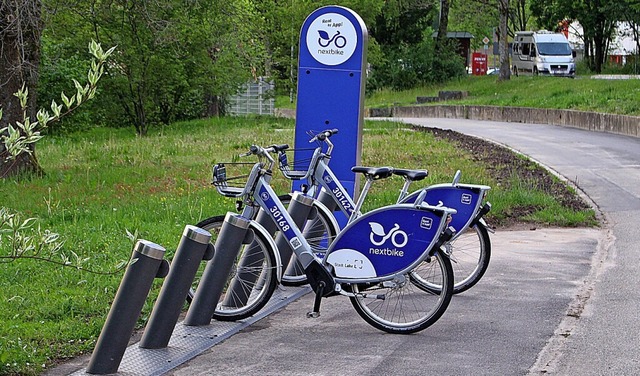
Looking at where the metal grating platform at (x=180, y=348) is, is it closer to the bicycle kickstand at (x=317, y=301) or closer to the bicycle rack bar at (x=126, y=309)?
the bicycle rack bar at (x=126, y=309)

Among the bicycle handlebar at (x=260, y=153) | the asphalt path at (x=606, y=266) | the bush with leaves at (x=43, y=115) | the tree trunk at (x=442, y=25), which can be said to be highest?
the tree trunk at (x=442, y=25)

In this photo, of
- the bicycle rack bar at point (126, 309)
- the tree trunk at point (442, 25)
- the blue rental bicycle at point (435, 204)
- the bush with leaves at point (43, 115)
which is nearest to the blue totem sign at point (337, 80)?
the blue rental bicycle at point (435, 204)

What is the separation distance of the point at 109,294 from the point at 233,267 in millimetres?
1097

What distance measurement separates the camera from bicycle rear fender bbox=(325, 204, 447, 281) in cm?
666

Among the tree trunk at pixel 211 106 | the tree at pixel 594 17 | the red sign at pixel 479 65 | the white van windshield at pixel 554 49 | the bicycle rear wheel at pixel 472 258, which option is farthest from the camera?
the red sign at pixel 479 65

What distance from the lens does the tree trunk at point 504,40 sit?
43938 mm

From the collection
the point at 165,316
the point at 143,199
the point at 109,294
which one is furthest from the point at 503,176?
the point at 165,316

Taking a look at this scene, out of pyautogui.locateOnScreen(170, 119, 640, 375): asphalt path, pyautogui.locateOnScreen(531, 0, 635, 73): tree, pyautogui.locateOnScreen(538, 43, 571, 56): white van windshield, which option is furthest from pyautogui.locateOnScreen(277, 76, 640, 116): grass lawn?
pyautogui.locateOnScreen(170, 119, 640, 375): asphalt path

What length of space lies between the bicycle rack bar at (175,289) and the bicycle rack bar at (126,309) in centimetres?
42

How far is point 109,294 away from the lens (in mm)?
7766

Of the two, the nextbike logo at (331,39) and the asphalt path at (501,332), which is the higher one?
the nextbike logo at (331,39)

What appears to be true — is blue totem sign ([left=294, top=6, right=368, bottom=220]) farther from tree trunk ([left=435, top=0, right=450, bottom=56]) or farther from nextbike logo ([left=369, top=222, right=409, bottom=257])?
tree trunk ([left=435, top=0, right=450, bottom=56])

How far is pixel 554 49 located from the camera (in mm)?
53000

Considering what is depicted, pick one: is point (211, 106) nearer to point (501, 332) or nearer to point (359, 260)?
point (359, 260)
